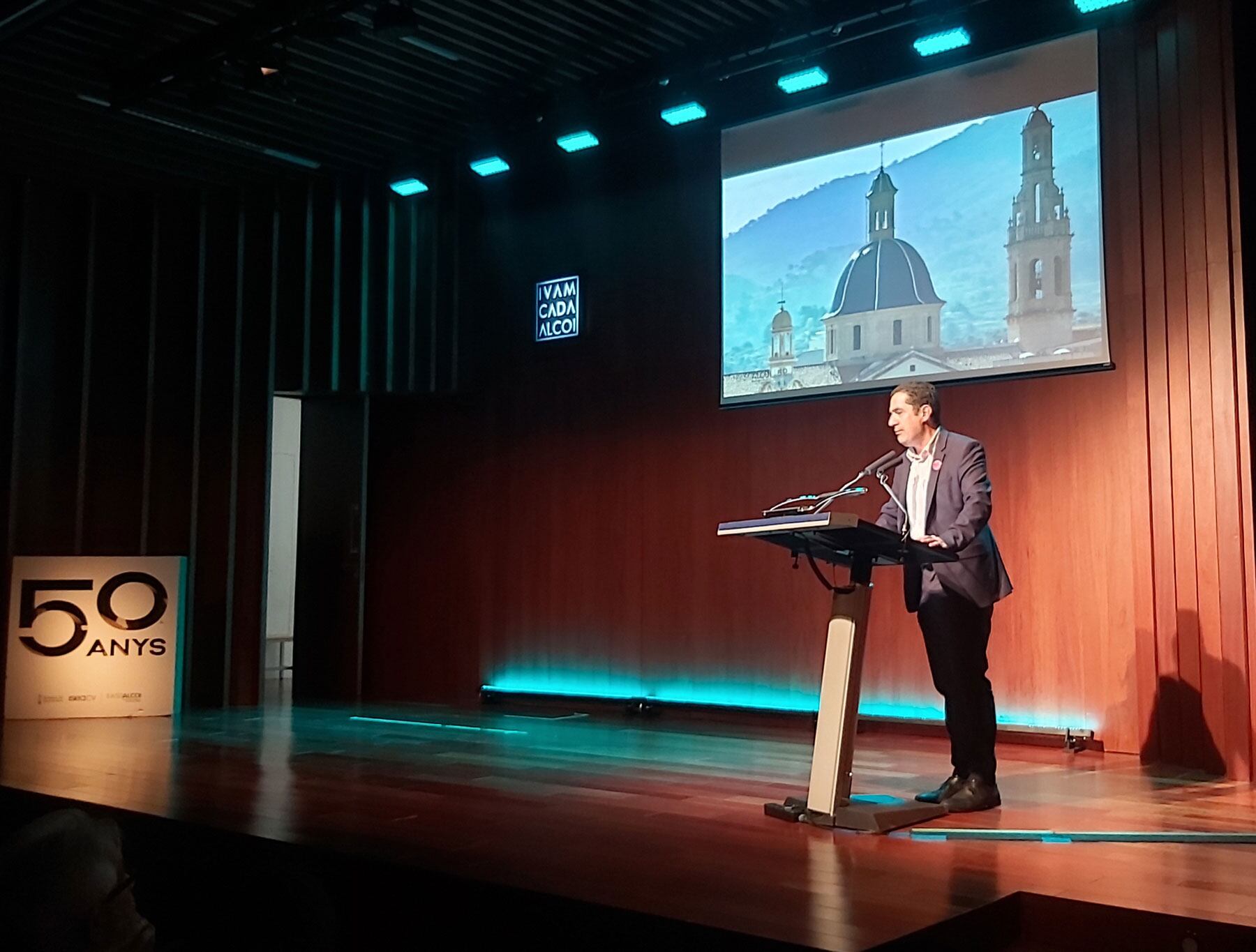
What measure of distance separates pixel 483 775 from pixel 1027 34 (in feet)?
13.7

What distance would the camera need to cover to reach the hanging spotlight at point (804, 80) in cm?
584

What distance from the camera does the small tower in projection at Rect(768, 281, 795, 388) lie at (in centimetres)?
632

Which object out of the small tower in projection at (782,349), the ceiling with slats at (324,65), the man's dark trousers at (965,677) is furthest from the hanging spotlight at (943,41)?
the man's dark trousers at (965,677)

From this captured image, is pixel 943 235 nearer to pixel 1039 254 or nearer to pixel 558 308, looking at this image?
pixel 1039 254

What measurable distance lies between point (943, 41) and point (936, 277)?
3.59 feet

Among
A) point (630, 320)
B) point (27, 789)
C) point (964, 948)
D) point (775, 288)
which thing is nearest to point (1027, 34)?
point (775, 288)

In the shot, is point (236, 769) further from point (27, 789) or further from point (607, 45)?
point (607, 45)

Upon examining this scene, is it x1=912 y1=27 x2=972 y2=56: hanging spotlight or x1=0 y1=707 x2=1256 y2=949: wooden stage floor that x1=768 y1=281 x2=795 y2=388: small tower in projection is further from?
x1=0 y1=707 x2=1256 y2=949: wooden stage floor

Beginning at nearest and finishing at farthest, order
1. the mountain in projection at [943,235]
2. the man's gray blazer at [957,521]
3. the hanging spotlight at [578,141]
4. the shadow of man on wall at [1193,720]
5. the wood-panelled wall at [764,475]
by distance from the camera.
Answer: the man's gray blazer at [957,521], the shadow of man on wall at [1193,720], the wood-panelled wall at [764,475], the mountain in projection at [943,235], the hanging spotlight at [578,141]

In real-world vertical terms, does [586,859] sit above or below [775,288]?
below

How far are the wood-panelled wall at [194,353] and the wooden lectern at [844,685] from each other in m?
4.77

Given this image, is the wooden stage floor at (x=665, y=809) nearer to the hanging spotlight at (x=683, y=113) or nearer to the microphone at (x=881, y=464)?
the microphone at (x=881, y=464)

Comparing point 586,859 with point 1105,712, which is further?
point 1105,712

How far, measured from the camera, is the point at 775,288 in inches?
253
